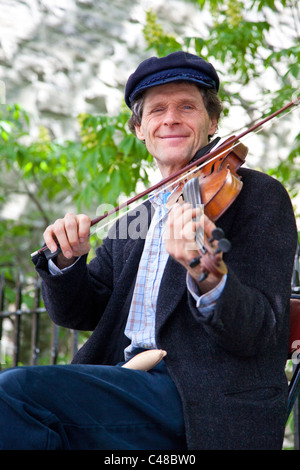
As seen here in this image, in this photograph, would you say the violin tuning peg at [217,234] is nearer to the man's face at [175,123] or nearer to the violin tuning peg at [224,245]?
the violin tuning peg at [224,245]

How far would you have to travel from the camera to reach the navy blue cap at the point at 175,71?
6.10 ft

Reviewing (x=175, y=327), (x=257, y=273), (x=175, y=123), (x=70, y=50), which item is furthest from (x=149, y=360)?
(x=70, y=50)

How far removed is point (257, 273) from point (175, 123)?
0.62m

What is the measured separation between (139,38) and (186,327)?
12.3 feet

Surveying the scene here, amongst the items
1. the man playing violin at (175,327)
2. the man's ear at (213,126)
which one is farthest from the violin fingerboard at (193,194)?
the man's ear at (213,126)

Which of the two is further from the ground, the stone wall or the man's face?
the stone wall

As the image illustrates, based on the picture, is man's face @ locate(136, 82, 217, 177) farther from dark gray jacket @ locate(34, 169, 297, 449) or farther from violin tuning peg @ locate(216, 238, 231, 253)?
violin tuning peg @ locate(216, 238, 231, 253)

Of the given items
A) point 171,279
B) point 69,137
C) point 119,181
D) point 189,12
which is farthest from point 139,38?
point 171,279

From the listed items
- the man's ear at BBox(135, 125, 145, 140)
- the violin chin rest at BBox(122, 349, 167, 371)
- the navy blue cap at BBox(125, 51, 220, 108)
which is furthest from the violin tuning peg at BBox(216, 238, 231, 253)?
the man's ear at BBox(135, 125, 145, 140)

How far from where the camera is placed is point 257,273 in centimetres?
152

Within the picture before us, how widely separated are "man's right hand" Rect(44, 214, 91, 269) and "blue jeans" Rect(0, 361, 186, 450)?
1.19ft

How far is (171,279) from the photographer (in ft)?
5.39

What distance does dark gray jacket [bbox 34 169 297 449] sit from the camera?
1.40 m
